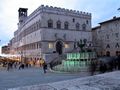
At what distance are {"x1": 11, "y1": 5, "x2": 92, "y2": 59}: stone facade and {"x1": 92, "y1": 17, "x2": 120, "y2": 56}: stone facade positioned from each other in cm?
A: 462

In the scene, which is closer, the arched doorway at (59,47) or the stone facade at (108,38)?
the arched doorway at (59,47)

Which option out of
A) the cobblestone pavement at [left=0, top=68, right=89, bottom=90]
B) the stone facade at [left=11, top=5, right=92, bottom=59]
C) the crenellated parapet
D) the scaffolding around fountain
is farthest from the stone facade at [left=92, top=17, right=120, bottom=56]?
the cobblestone pavement at [left=0, top=68, right=89, bottom=90]

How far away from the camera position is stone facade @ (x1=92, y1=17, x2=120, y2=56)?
54.5m

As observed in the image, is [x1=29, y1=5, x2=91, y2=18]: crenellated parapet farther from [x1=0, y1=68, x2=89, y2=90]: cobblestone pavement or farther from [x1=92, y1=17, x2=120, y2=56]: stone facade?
[x1=0, y1=68, x2=89, y2=90]: cobblestone pavement

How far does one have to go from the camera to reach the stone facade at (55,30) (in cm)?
4825

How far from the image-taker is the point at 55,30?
50000mm

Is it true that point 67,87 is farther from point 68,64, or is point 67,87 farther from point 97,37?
point 97,37

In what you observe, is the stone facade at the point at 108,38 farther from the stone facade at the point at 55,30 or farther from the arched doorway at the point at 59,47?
the arched doorway at the point at 59,47

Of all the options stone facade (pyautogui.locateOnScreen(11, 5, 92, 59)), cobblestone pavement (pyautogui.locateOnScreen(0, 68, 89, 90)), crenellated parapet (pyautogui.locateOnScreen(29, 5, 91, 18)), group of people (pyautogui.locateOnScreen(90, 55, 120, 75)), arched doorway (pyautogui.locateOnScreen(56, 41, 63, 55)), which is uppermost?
crenellated parapet (pyautogui.locateOnScreen(29, 5, 91, 18))

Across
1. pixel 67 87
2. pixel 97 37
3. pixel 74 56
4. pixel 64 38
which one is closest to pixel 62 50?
pixel 64 38

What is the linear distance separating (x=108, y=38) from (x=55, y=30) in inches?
617

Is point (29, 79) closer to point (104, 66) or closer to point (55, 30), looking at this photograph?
point (104, 66)

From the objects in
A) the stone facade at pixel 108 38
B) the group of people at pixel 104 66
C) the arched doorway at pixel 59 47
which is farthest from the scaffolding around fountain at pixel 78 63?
the stone facade at pixel 108 38

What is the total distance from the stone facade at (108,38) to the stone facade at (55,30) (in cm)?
462
